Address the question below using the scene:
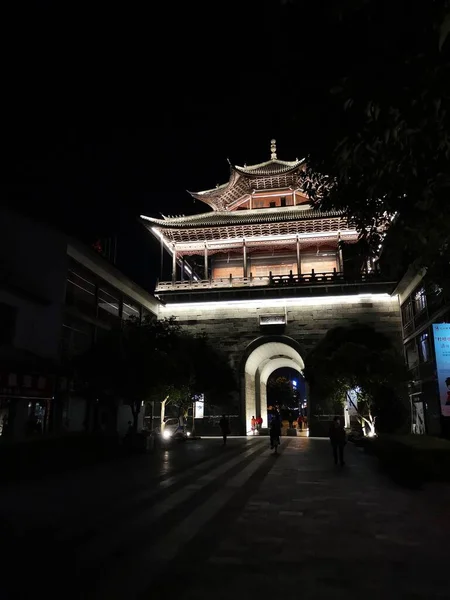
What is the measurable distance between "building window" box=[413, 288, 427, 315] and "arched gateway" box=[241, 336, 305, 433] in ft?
26.3

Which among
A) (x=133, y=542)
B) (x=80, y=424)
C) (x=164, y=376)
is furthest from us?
(x=80, y=424)

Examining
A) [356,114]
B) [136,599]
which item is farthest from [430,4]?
[136,599]

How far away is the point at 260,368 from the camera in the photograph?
37688 mm

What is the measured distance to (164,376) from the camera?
19.0m

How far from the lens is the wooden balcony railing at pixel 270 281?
105ft

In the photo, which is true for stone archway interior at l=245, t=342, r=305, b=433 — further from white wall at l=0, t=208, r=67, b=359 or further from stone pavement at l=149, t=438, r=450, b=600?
stone pavement at l=149, t=438, r=450, b=600

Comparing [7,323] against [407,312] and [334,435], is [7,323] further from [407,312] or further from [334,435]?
[407,312]

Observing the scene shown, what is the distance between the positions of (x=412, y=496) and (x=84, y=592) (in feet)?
22.1

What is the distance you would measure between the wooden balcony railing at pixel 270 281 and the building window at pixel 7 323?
16.1 m

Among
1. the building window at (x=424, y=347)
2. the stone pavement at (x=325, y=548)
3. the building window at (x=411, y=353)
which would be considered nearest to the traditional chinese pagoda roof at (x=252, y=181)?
the building window at (x=411, y=353)

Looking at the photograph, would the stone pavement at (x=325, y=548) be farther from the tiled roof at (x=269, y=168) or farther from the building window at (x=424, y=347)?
the tiled roof at (x=269, y=168)

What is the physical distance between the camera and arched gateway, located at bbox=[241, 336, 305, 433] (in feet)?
105

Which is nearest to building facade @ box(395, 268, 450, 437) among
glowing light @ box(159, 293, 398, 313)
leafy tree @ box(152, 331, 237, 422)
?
glowing light @ box(159, 293, 398, 313)

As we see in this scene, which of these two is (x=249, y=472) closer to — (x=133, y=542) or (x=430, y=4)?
(x=133, y=542)
